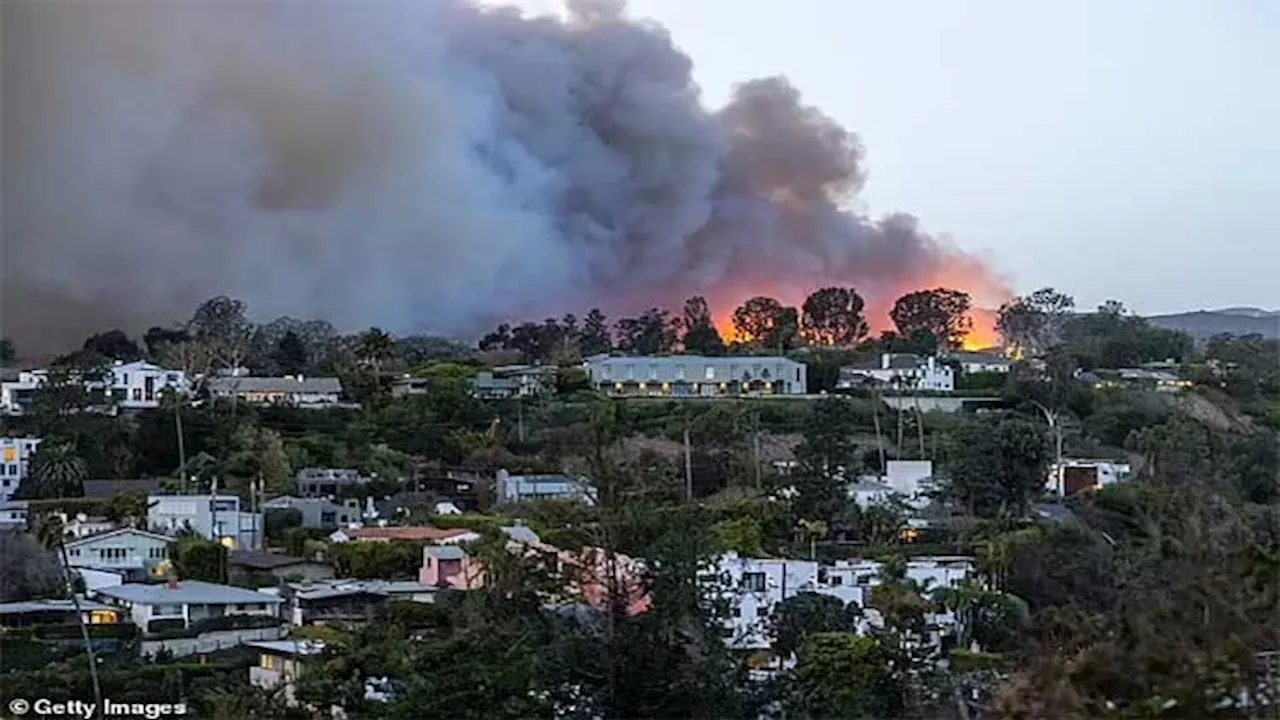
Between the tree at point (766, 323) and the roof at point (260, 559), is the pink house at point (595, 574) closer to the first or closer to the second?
the roof at point (260, 559)

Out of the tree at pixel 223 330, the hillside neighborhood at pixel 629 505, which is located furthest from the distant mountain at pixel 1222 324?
the tree at pixel 223 330

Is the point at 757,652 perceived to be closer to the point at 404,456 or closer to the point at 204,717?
the point at 204,717

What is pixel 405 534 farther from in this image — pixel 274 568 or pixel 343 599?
pixel 343 599

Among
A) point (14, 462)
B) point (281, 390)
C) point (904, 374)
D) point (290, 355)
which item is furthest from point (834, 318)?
point (14, 462)

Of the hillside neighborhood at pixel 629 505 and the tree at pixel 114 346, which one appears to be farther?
the tree at pixel 114 346

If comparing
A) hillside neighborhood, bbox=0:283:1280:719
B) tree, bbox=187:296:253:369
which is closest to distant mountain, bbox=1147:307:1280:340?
hillside neighborhood, bbox=0:283:1280:719

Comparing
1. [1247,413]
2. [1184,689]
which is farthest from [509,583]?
[1247,413]
